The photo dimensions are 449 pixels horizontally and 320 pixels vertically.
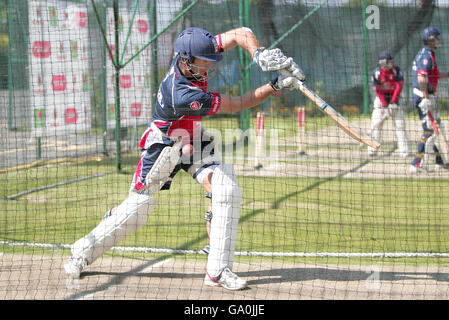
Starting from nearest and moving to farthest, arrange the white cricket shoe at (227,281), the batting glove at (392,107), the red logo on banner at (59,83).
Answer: the white cricket shoe at (227,281)
the red logo on banner at (59,83)
the batting glove at (392,107)

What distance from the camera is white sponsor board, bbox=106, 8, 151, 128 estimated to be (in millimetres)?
10008

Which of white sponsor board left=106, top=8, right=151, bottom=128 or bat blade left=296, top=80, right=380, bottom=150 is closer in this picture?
bat blade left=296, top=80, right=380, bottom=150

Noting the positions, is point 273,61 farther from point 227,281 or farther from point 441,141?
point 441,141

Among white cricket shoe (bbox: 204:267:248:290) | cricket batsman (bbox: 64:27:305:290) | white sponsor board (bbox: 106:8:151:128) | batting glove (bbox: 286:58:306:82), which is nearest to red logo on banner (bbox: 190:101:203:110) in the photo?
cricket batsman (bbox: 64:27:305:290)

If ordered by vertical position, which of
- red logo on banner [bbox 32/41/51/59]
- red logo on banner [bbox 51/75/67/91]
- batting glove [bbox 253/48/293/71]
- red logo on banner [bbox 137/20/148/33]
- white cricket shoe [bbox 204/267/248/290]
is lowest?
white cricket shoe [bbox 204/267/248/290]

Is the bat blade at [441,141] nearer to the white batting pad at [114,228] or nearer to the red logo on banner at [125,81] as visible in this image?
the red logo on banner at [125,81]

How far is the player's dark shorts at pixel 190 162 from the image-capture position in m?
4.58

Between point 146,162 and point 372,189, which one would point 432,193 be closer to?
point 372,189

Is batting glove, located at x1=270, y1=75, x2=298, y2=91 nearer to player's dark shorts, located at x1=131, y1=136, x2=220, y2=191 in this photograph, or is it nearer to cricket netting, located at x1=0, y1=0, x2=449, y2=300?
player's dark shorts, located at x1=131, y1=136, x2=220, y2=191

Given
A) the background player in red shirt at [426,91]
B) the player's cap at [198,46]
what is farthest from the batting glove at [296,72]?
the background player in red shirt at [426,91]

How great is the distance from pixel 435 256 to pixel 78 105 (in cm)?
726

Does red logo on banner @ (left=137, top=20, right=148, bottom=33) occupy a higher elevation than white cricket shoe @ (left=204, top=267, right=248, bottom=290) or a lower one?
higher

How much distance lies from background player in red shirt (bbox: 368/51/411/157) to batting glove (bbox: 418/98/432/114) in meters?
1.45
